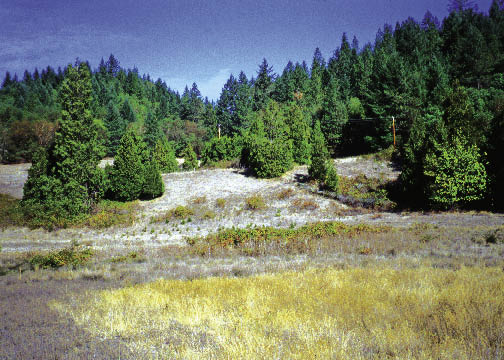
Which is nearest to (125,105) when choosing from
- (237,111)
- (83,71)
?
(237,111)

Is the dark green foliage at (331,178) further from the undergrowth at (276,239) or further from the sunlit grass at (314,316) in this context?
the sunlit grass at (314,316)

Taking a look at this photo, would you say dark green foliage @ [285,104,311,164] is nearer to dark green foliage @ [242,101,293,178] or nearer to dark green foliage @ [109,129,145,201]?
dark green foliage @ [242,101,293,178]

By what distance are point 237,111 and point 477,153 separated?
49111 millimetres

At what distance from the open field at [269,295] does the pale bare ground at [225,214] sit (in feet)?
1.67

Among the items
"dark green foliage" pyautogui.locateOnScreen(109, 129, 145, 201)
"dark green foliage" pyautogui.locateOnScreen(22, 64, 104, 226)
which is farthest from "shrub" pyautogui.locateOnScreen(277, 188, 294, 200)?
"dark green foliage" pyautogui.locateOnScreen(22, 64, 104, 226)

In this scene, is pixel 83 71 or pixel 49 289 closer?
pixel 49 289

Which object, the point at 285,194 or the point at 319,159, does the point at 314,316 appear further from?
the point at 319,159

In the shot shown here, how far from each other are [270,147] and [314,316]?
2744 cm

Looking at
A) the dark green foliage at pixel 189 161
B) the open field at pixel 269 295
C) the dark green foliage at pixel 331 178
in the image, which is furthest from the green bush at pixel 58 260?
the dark green foliage at pixel 189 161

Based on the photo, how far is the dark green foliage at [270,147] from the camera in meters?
32.2

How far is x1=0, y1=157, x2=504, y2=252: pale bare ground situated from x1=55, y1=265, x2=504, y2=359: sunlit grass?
949 cm

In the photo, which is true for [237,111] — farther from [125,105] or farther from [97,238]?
[97,238]

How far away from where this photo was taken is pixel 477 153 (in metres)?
20.6

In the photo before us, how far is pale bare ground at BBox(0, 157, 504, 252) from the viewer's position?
17.8 metres
